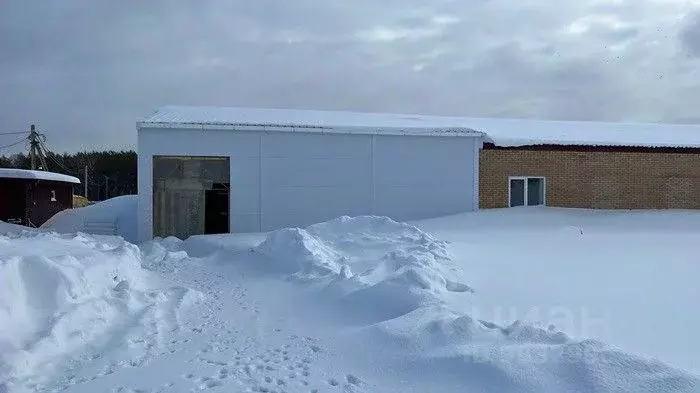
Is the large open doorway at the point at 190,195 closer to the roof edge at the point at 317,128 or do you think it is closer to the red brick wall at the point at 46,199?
the roof edge at the point at 317,128

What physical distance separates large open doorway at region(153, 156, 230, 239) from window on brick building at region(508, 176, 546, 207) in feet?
30.1

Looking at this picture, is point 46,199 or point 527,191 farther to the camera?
point 46,199

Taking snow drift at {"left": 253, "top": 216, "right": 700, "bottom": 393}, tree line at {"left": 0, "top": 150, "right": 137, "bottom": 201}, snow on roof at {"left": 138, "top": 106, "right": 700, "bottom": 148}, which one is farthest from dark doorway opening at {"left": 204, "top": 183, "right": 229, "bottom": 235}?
tree line at {"left": 0, "top": 150, "right": 137, "bottom": 201}

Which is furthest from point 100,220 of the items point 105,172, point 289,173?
point 105,172

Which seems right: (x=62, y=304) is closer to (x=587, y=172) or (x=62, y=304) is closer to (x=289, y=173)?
(x=289, y=173)

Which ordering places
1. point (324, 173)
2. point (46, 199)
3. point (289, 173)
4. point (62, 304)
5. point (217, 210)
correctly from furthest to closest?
point (46, 199) < point (217, 210) < point (324, 173) < point (289, 173) < point (62, 304)

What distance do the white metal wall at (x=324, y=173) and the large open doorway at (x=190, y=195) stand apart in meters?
0.54

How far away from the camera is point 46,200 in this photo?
84.5 feet

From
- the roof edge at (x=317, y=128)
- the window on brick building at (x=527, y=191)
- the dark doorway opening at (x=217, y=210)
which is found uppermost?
the roof edge at (x=317, y=128)

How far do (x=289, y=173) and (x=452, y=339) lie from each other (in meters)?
13.1

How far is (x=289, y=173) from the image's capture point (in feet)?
60.2

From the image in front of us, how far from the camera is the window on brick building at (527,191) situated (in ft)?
65.5

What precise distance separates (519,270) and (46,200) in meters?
A: 22.4

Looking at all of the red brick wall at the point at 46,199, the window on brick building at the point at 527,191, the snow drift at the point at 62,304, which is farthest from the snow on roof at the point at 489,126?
the snow drift at the point at 62,304
